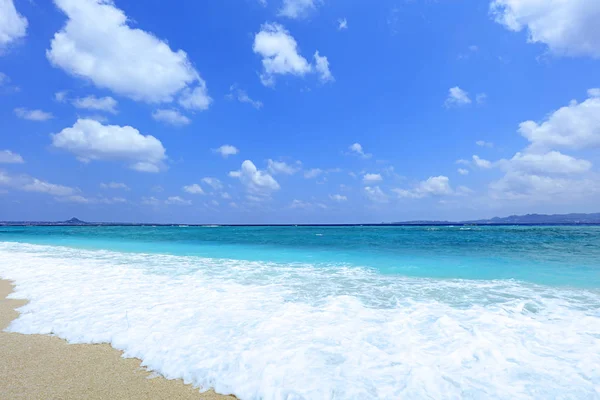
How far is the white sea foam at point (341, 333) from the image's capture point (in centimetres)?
347

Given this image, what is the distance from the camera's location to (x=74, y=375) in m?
3.64

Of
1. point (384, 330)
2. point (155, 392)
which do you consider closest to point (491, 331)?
point (384, 330)

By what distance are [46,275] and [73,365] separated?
25.9ft

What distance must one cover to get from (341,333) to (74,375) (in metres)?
3.51

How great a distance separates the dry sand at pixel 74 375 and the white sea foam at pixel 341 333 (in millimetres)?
203

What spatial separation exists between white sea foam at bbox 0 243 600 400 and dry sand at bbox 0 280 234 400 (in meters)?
0.20

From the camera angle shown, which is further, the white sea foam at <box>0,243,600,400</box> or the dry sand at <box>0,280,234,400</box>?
the white sea foam at <box>0,243,600,400</box>

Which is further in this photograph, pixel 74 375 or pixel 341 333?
pixel 341 333

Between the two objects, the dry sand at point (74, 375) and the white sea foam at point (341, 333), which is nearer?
the dry sand at point (74, 375)

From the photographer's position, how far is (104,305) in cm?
637

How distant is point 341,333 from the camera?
4.88m

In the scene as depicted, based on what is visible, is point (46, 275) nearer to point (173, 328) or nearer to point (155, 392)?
point (173, 328)

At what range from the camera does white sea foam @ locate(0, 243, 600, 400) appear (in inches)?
137

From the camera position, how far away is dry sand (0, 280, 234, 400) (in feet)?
10.8
